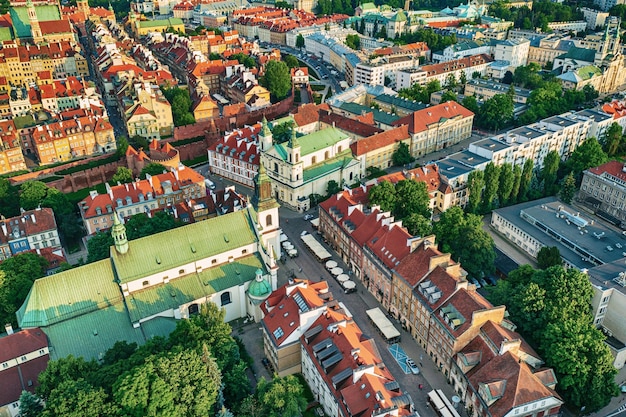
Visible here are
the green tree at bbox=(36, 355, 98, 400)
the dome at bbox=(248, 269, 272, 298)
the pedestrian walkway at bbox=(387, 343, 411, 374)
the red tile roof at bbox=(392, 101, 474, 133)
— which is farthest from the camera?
the red tile roof at bbox=(392, 101, 474, 133)

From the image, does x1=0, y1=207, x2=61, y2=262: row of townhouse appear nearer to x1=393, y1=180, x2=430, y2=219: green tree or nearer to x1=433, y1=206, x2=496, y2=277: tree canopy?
x1=393, y1=180, x2=430, y2=219: green tree

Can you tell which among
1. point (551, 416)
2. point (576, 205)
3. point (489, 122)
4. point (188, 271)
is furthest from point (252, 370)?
point (489, 122)

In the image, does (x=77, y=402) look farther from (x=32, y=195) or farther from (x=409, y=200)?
(x=32, y=195)

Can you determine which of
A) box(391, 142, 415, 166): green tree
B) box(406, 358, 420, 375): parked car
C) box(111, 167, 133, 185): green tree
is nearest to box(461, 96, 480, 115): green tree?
box(391, 142, 415, 166): green tree

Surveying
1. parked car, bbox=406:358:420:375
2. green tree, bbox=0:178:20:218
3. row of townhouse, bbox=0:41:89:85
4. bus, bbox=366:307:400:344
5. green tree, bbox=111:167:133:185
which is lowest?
parked car, bbox=406:358:420:375

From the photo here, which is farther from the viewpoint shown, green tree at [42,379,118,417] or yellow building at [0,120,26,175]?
yellow building at [0,120,26,175]

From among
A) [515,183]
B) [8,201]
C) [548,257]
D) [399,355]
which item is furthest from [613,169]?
[8,201]

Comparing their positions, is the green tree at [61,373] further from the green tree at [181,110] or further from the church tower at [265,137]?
the green tree at [181,110]

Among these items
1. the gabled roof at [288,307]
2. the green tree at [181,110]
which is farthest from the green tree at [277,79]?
the gabled roof at [288,307]
